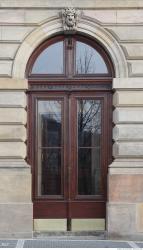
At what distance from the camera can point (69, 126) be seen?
48.1 ft

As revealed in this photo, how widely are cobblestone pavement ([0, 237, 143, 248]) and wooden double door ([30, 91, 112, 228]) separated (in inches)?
30.1

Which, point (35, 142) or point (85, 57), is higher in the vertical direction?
point (85, 57)

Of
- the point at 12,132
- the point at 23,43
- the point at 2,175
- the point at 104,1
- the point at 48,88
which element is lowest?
the point at 2,175

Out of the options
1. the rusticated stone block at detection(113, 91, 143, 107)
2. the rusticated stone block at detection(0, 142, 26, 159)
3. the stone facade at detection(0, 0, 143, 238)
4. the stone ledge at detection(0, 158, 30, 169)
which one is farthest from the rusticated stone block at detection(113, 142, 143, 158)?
the rusticated stone block at detection(0, 142, 26, 159)

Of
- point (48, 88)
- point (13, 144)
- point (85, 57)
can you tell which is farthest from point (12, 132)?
point (85, 57)

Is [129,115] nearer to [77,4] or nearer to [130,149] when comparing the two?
[130,149]

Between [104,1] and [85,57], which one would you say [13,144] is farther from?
[104,1]

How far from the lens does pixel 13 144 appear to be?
14.2 m

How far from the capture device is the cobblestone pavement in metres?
13.1

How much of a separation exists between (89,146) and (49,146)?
3.21ft

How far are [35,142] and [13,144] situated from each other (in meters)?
0.66

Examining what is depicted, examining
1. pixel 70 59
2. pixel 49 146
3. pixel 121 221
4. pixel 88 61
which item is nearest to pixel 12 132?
pixel 49 146

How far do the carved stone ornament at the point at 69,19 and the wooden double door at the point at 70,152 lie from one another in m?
1.57

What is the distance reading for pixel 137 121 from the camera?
1423 cm
